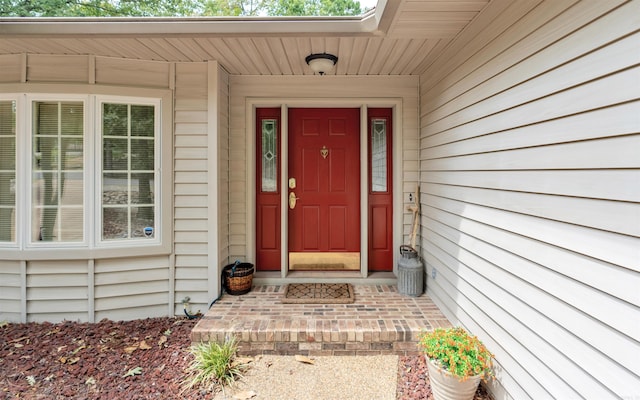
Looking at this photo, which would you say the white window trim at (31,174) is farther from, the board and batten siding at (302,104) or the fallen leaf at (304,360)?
the fallen leaf at (304,360)

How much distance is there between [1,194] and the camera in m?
2.82

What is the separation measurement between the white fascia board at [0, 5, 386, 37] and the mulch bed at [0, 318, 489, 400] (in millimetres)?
2437

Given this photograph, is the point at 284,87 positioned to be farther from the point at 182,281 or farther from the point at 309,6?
the point at 309,6

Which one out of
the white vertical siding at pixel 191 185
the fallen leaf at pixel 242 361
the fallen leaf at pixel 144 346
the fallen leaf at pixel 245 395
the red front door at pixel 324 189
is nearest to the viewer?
the fallen leaf at pixel 245 395

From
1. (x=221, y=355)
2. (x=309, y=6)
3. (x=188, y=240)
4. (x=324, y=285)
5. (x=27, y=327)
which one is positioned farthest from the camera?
(x=309, y=6)

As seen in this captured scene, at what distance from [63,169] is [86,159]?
0.23m

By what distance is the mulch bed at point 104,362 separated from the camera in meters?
2.06

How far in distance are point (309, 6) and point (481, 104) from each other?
38.5 ft

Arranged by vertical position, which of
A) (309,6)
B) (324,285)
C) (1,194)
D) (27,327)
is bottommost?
(27,327)

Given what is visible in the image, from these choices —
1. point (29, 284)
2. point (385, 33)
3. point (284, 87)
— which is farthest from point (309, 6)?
point (29, 284)

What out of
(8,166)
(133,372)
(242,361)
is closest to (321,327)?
(242,361)

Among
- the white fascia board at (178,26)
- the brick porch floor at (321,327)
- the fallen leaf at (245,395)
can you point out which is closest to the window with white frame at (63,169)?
the white fascia board at (178,26)

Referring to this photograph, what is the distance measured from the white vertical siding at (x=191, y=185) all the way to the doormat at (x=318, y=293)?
0.83m

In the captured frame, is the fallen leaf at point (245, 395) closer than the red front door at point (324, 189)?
Yes
